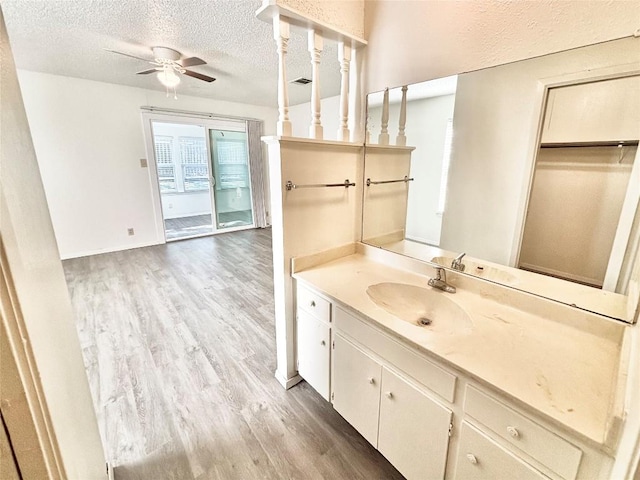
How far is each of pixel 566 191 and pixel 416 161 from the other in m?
0.71

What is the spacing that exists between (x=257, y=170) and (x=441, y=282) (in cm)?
520

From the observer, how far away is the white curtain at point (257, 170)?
5.76 metres

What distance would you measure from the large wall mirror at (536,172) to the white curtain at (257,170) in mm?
4569

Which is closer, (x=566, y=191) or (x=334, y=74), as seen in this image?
(x=566, y=191)

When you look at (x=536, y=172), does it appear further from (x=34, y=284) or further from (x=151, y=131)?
(x=151, y=131)

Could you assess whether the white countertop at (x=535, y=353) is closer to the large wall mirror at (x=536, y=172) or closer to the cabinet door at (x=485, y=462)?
the large wall mirror at (x=536, y=172)

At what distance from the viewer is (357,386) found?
4.41 feet

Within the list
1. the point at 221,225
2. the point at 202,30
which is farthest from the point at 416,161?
the point at 221,225

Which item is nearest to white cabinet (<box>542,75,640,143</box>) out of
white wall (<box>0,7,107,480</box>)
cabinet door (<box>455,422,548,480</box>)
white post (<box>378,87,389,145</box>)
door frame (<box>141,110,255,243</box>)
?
white post (<box>378,87,389,145</box>)

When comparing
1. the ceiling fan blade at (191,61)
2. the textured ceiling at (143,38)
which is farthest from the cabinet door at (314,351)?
the ceiling fan blade at (191,61)

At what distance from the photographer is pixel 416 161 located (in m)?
1.62

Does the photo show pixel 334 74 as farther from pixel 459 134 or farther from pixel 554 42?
pixel 554 42

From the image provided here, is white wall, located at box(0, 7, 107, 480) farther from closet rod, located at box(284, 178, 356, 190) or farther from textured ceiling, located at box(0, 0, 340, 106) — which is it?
textured ceiling, located at box(0, 0, 340, 106)

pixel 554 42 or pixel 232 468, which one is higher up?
pixel 554 42
